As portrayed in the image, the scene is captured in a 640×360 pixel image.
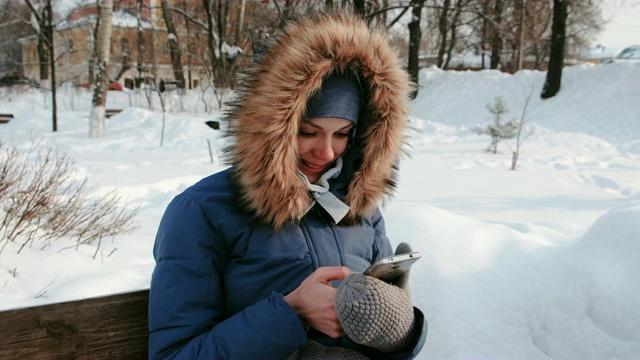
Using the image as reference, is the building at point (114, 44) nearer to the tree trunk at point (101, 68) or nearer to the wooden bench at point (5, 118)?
the wooden bench at point (5, 118)

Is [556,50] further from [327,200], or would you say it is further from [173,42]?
[327,200]

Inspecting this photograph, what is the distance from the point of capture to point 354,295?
122 cm

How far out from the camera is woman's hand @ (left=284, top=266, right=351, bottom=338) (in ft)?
4.19

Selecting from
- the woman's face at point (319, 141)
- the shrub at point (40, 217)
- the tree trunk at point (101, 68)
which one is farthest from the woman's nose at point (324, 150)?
the tree trunk at point (101, 68)

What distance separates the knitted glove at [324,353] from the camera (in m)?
1.45

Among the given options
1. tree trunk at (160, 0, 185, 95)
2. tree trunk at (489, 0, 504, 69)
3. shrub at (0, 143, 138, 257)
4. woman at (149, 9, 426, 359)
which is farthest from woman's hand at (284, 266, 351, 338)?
tree trunk at (160, 0, 185, 95)

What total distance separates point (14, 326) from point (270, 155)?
82 centimetres

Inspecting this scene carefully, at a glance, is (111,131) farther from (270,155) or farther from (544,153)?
(270,155)

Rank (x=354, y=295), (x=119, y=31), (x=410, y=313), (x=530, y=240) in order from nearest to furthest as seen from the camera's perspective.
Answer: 1. (x=354, y=295)
2. (x=410, y=313)
3. (x=530, y=240)
4. (x=119, y=31)

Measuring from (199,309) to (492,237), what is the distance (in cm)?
228

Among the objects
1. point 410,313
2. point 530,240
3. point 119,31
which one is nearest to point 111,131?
point 530,240

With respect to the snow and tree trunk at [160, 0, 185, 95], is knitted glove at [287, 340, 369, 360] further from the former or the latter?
tree trunk at [160, 0, 185, 95]

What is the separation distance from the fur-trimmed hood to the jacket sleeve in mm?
170

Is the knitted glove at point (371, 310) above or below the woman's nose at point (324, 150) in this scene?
below
